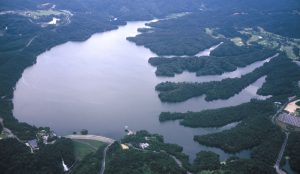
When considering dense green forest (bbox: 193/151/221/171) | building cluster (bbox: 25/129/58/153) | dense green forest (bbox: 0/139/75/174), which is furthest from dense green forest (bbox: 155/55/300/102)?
dense green forest (bbox: 0/139/75/174)

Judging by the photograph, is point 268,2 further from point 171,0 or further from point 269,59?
point 269,59

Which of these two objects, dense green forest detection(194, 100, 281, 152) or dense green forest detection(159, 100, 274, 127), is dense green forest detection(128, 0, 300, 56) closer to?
dense green forest detection(159, 100, 274, 127)

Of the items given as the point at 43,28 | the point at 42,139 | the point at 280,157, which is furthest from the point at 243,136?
the point at 43,28

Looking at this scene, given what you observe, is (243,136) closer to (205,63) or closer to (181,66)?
(181,66)

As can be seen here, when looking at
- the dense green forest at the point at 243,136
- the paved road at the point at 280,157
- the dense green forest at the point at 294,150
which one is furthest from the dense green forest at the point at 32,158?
the dense green forest at the point at 294,150

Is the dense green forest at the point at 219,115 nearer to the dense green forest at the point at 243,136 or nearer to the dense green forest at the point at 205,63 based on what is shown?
the dense green forest at the point at 243,136

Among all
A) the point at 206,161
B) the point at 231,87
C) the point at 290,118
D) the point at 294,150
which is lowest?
the point at 231,87
